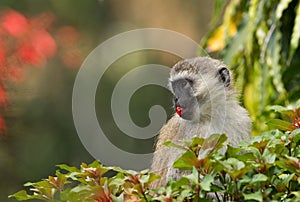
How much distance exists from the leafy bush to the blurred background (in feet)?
11.0

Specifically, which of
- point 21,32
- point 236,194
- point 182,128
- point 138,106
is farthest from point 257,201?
point 138,106

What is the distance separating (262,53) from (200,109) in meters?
1.03

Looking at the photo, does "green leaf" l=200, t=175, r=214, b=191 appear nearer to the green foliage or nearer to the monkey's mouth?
the monkey's mouth

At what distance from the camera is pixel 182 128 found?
101 inches

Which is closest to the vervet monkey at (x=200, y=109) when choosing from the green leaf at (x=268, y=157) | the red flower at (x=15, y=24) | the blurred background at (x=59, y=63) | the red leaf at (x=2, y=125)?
the green leaf at (x=268, y=157)

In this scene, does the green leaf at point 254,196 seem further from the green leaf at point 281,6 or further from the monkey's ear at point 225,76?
the green leaf at point 281,6

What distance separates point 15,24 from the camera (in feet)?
18.5

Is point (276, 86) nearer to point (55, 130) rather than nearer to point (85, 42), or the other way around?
point (55, 130)

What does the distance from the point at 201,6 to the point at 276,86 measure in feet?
15.3

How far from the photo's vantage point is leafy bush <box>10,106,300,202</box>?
1488mm

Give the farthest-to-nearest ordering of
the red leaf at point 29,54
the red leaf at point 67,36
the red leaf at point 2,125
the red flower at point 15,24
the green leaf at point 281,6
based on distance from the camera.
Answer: the red leaf at point 67,36
the red flower at point 15,24
the red leaf at point 29,54
the red leaf at point 2,125
the green leaf at point 281,6

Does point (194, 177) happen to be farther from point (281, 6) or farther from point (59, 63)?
point (59, 63)

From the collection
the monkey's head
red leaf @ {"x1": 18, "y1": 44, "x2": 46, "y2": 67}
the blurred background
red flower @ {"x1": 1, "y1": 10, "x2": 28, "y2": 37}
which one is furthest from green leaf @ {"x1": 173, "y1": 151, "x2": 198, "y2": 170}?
red flower @ {"x1": 1, "y1": 10, "x2": 28, "y2": 37}

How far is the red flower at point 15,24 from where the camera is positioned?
548 cm
